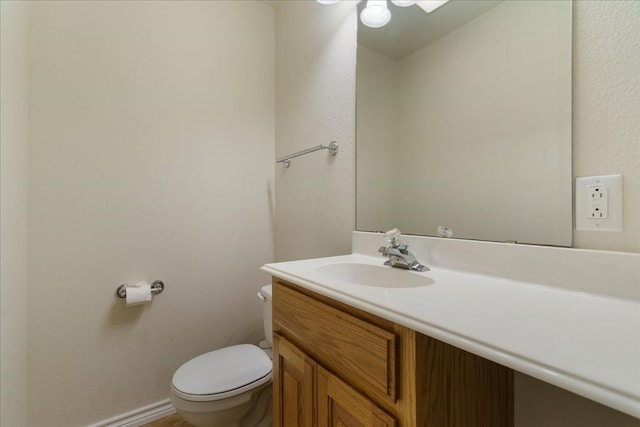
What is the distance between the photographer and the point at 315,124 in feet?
4.91

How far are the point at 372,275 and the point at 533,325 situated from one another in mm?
563

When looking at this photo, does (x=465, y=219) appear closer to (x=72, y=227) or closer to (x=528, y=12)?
(x=528, y=12)

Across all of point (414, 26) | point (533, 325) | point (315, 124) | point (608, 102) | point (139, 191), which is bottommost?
point (533, 325)

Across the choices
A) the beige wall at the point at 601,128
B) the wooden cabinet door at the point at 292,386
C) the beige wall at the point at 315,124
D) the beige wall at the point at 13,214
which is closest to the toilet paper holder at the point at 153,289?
the beige wall at the point at 13,214

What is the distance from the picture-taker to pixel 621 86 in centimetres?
60

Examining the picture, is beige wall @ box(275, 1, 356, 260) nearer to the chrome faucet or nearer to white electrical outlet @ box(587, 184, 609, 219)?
the chrome faucet

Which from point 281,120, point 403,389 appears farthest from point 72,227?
point 403,389

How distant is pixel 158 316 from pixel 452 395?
1.48 m

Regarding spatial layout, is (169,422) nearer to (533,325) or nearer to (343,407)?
(343,407)

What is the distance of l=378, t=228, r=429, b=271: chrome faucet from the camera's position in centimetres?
89

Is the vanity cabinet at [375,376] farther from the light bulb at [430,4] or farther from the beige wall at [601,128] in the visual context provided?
the light bulb at [430,4]

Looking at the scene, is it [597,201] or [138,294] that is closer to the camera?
[597,201]

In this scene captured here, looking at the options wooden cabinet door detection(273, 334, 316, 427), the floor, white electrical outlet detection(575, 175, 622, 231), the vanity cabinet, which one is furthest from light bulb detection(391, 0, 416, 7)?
the floor

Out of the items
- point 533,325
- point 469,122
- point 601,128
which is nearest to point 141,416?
point 533,325
